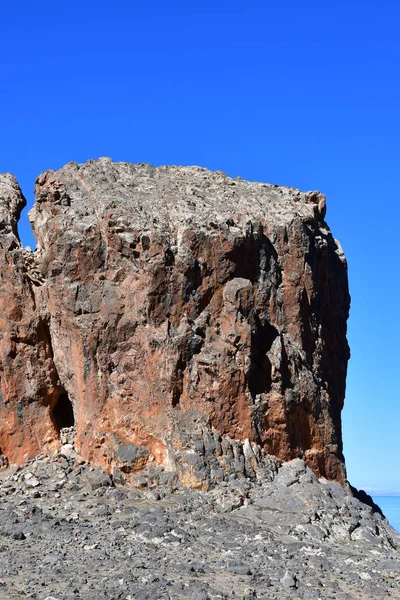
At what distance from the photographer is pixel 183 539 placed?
19.1 metres

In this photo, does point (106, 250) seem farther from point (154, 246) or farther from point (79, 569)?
point (79, 569)

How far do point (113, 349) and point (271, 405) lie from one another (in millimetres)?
4400

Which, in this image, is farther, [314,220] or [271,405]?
→ [314,220]

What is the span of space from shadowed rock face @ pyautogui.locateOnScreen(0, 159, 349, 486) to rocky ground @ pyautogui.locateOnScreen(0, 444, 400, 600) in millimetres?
958

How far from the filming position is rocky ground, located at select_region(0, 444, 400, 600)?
16.9 metres

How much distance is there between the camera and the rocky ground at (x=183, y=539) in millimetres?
16922

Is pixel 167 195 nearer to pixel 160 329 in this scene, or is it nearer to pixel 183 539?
pixel 160 329

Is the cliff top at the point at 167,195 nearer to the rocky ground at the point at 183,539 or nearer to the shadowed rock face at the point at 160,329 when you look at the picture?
the shadowed rock face at the point at 160,329

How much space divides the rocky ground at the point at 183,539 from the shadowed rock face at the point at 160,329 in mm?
958

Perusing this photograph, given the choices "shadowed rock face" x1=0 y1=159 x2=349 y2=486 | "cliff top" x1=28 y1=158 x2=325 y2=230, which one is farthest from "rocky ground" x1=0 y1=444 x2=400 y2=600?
"cliff top" x1=28 y1=158 x2=325 y2=230

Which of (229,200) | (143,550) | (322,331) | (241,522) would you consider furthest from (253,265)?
(143,550)

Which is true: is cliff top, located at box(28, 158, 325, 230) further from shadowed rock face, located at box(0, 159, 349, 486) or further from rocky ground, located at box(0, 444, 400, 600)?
rocky ground, located at box(0, 444, 400, 600)

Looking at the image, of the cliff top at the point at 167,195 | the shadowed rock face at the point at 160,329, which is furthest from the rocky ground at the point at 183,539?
the cliff top at the point at 167,195

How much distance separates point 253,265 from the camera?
82.0ft
